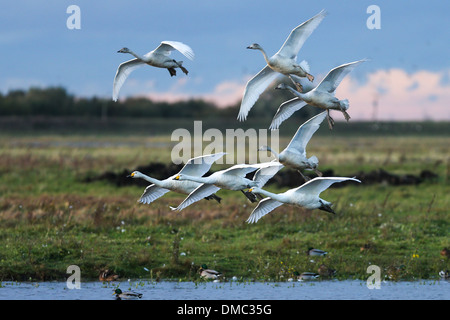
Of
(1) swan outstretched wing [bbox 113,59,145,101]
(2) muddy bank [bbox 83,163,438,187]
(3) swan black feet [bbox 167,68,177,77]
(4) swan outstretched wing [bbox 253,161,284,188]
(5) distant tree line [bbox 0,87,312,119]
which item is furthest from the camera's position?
(5) distant tree line [bbox 0,87,312,119]

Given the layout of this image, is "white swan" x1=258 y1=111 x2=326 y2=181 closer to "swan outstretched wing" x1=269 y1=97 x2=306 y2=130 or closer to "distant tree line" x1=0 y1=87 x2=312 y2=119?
"swan outstretched wing" x1=269 y1=97 x2=306 y2=130

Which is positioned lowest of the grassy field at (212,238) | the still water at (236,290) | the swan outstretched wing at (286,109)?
the still water at (236,290)

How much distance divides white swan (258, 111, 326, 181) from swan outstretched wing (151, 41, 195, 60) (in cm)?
191

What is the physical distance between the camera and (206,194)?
40.7 feet

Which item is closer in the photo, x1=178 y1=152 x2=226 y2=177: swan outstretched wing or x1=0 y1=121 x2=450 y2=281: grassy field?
x1=178 y1=152 x2=226 y2=177: swan outstretched wing

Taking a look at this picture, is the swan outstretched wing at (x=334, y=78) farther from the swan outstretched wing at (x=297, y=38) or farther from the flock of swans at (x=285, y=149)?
the swan outstretched wing at (x=297, y=38)

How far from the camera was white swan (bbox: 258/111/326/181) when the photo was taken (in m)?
11.8

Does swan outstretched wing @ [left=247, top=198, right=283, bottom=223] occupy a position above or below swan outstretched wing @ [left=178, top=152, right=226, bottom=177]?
below

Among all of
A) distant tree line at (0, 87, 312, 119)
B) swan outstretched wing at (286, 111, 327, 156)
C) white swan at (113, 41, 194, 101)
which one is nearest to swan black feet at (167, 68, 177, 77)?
white swan at (113, 41, 194, 101)

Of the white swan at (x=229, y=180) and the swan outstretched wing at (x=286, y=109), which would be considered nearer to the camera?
the white swan at (x=229, y=180)

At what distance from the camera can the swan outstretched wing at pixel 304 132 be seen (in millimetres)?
12047

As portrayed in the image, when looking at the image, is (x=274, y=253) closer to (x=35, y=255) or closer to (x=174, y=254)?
(x=174, y=254)

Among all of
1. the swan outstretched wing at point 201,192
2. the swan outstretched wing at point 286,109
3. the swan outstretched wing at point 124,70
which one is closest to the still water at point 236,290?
the swan outstretched wing at point 201,192
